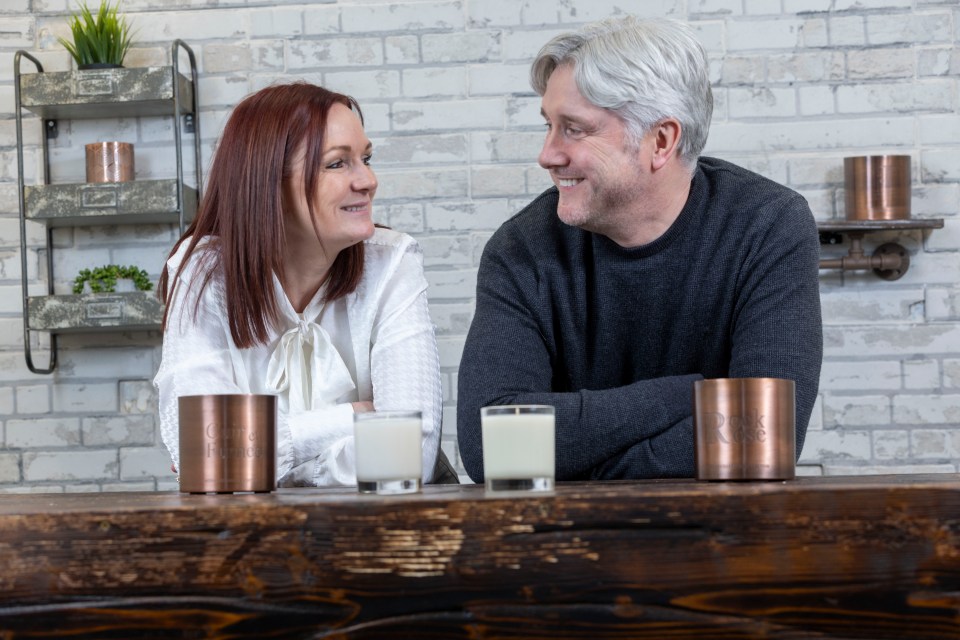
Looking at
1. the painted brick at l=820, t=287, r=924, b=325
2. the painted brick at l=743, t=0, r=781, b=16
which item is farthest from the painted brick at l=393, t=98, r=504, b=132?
the painted brick at l=820, t=287, r=924, b=325

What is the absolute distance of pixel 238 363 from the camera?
6.89ft

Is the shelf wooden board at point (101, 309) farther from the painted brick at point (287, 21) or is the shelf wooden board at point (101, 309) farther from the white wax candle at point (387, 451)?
the white wax candle at point (387, 451)

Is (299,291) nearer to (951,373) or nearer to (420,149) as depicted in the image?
(420,149)

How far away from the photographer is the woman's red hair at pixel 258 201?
2.09 m

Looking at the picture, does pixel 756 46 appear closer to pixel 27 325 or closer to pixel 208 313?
pixel 208 313

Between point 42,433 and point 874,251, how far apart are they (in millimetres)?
2333

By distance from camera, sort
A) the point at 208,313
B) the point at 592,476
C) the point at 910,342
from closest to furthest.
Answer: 1. the point at 592,476
2. the point at 208,313
3. the point at 910,342

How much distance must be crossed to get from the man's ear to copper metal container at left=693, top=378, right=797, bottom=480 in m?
0.87

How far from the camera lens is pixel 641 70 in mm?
2035

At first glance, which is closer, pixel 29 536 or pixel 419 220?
pixel 29 536

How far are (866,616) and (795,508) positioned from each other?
12 cm

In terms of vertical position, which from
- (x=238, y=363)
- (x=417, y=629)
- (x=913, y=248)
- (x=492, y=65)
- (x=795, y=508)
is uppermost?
(x=492, y=65)

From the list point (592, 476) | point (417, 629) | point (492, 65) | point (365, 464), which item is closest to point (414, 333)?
point (592, 476)

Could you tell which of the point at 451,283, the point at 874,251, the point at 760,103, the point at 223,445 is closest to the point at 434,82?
the point at 451,283
